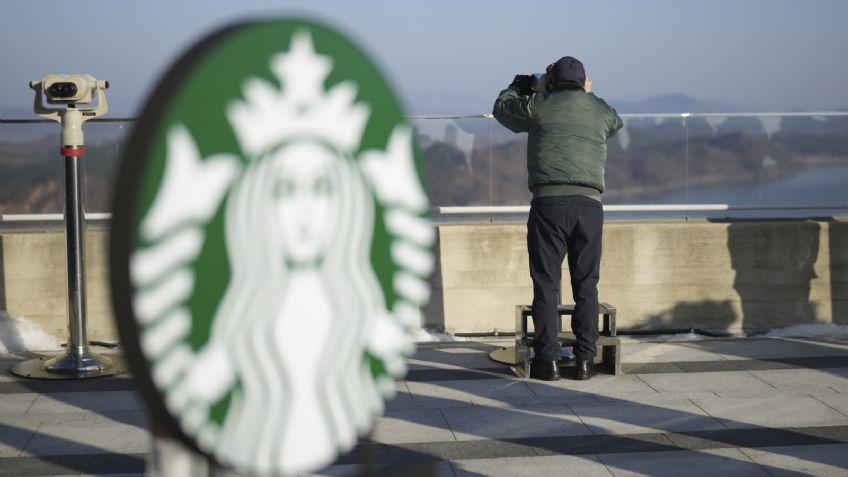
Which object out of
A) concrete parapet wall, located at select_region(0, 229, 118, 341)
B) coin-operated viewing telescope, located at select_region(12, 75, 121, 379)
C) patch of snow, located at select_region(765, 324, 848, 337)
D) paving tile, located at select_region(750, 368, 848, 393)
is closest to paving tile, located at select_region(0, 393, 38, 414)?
coin-operated viewing telescope, located at select_region(12, 75, 121, 379)

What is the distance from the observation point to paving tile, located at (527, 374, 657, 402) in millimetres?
6672

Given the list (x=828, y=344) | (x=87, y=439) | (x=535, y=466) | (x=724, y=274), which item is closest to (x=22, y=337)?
(x=87, y=439)

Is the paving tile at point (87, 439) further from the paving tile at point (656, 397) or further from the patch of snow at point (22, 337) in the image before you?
the paving tile at point (656, 397)

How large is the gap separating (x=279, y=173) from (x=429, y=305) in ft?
22.3

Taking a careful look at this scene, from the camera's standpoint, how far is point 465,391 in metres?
6.79

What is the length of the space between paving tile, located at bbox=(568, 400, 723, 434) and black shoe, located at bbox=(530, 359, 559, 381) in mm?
611

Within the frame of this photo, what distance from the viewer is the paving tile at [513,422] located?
5816 mm

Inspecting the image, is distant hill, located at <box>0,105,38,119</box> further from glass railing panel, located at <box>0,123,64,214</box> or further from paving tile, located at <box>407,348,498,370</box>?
paving tile, located at <box>407,348,498,370</box>

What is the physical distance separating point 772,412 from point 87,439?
12.1ft

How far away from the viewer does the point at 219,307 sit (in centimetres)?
180

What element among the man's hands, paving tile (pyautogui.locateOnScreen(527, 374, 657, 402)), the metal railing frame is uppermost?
the man's hands

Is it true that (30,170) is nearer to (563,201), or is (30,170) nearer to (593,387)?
(563,201)

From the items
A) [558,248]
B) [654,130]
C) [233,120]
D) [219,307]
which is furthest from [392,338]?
[654,130]

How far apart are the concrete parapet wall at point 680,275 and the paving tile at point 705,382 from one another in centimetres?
155
